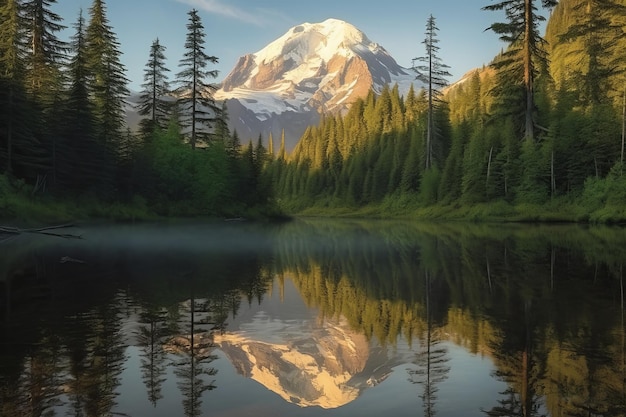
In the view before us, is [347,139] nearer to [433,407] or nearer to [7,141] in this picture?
[7,141]

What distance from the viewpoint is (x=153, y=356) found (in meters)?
7.38

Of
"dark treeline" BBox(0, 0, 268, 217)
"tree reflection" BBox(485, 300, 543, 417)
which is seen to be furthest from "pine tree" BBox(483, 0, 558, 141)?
"tree reflection" BBox(485, 300, 543, 417)

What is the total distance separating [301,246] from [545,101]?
4287cm

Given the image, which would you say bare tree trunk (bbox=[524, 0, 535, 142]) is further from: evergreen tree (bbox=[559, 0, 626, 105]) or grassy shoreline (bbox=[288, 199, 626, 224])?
grassy shoreline (bbox=[288, 199, 626, 224])

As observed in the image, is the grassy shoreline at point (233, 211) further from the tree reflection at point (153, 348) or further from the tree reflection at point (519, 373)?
the tree reflection at point (519, 373)

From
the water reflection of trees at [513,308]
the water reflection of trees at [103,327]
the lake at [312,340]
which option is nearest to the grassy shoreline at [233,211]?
the water reflection of trees at [103,327]

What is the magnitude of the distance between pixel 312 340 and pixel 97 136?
42.0 m

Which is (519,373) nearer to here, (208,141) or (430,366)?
(430,366)

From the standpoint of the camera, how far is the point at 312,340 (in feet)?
27.7

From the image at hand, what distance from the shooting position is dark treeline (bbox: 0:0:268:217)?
1452 inches

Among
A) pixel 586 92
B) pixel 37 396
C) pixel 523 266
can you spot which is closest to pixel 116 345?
pixel 37 396

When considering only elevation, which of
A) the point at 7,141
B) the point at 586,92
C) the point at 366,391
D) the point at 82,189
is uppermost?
the point at 586,92

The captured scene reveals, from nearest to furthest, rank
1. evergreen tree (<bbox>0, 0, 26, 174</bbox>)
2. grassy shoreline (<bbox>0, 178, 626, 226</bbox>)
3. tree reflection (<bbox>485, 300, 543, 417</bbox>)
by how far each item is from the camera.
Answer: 1. tree reflection (<bbox>485, 300, 543, 417</bbox>)
2. grassy shoreline (<bbox>0, 178, 626, 226</bbox>)
3. evergreen tree (<bbox>0, 0, 26, 174</bbox>)

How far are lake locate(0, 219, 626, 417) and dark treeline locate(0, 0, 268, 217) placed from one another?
22541mm
